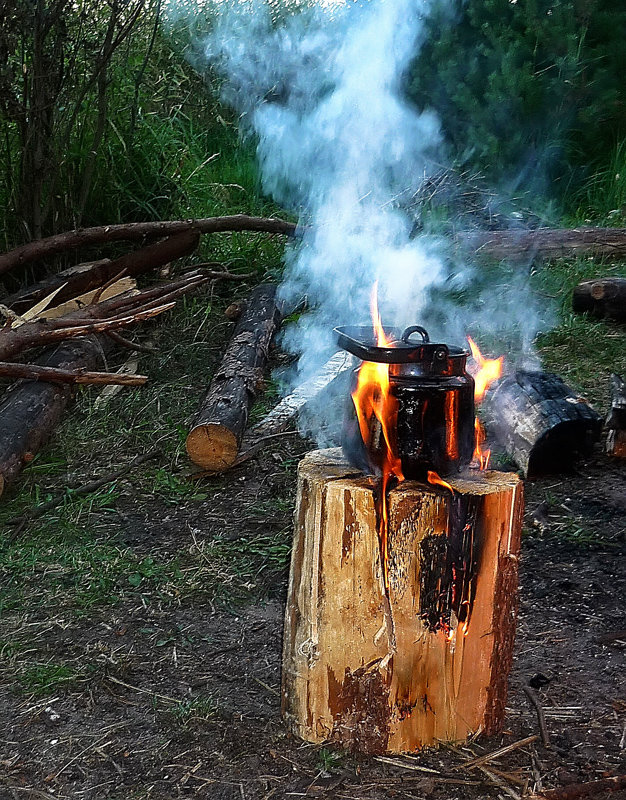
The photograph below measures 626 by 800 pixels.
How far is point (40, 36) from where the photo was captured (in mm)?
5293

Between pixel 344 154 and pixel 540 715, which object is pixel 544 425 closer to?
pixel 540 715

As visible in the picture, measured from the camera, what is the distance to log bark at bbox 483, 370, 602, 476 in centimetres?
412

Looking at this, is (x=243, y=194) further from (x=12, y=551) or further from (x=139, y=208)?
(x=12, y=551)

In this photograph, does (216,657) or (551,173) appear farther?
(551,173)

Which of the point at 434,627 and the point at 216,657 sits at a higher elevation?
the point at 434,627

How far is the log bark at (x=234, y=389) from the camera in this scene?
4.18 meters

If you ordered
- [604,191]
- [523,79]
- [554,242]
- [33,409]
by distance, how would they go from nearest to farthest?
[33,409], [554,242], [523,79], [604,191]

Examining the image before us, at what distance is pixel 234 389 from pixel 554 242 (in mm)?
3366

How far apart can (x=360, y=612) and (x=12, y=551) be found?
1.97 meters

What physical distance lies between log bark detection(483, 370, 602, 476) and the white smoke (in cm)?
108

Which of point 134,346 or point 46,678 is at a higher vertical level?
point 134,346

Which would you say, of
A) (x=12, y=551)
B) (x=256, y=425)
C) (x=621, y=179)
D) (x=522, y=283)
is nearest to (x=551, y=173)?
(x=621, y=179)

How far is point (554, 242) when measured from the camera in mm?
6723

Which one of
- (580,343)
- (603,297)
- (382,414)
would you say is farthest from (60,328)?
(603,297)
